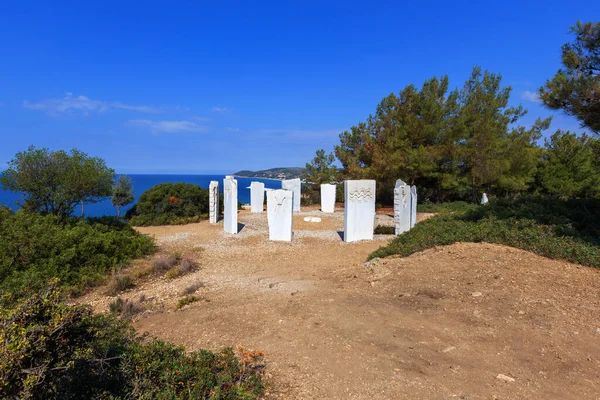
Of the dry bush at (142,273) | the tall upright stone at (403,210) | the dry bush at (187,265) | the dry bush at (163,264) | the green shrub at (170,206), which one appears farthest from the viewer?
the green shrub at (170,206)

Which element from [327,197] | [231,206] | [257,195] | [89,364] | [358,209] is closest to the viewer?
[89,364]

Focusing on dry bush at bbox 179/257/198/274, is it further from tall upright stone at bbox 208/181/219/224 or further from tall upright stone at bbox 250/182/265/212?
tall upright stone at bbox 250/182/265/212

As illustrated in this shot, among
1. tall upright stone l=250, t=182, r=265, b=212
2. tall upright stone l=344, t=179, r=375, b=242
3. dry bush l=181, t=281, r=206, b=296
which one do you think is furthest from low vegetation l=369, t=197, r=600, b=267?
tall upright stone l=250, t=182, r=265, b=212

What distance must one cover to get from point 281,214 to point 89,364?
347 inches

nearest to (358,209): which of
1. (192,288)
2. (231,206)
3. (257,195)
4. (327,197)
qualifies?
(231,206)

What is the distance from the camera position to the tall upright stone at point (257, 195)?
1789 centimetres

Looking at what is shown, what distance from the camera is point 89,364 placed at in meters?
2.20

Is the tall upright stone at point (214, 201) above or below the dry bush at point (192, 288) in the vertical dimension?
above

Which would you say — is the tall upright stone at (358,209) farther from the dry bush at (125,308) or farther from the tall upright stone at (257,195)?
the tall upright stone at (257,195)

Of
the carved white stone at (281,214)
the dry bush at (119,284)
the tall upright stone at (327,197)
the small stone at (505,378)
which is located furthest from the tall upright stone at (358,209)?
the small stone at (505,378)

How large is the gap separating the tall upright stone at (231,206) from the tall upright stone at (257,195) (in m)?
5.36

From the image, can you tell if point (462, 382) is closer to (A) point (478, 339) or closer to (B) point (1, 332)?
(A) point (478, 339)

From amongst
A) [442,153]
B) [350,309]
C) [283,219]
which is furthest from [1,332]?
[442,153]

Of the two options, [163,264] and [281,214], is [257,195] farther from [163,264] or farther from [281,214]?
[163,264]
